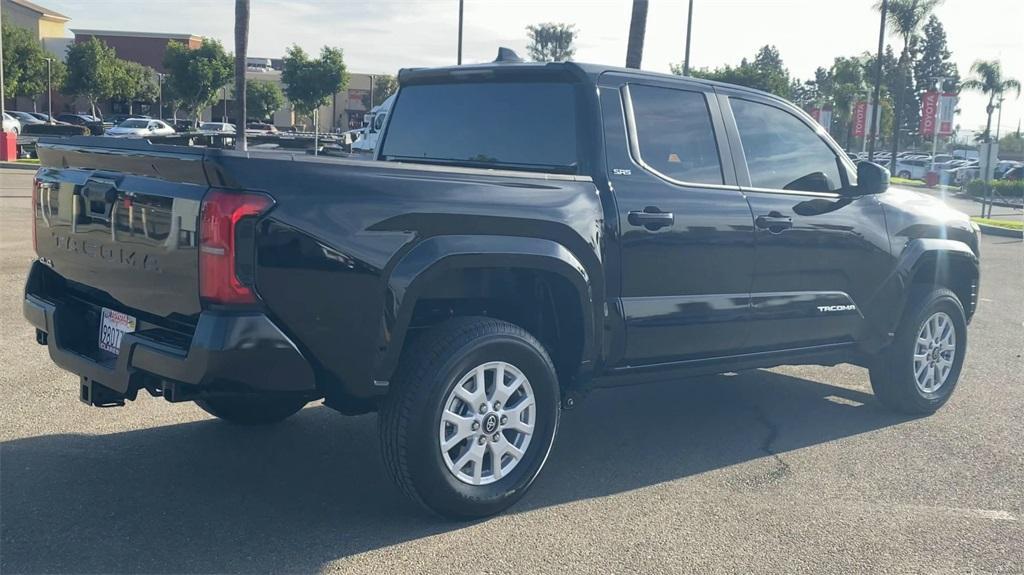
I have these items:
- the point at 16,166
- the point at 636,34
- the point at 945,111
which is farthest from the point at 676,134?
the point at 945,111

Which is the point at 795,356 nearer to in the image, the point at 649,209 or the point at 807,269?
the point at 807,269

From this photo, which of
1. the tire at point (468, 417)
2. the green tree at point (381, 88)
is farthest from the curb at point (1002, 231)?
the green tree at point (381, 88)

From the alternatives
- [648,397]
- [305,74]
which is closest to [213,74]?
[305,74]

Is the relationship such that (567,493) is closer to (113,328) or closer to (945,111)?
(113,328)

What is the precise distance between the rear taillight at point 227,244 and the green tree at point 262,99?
6899cm

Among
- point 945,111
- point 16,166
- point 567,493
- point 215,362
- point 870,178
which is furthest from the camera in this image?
point 945,111

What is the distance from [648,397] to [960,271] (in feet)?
7.52

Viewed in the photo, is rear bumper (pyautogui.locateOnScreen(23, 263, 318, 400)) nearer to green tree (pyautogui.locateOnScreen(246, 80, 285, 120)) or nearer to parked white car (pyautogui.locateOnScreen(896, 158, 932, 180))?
parked white car (pyautogui.locateOnScreen(896, 158, 932, 180))

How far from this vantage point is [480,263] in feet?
13.9

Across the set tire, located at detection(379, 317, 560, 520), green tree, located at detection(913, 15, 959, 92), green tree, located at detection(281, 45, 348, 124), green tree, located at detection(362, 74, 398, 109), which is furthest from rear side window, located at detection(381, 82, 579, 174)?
green tree, located at detection(913, 15, 959, 92)

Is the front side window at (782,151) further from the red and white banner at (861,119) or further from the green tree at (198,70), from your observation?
the green tree at (198,70)

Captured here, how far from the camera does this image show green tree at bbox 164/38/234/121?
62219mm

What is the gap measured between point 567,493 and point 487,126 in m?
1.93

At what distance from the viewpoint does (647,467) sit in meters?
5.18
